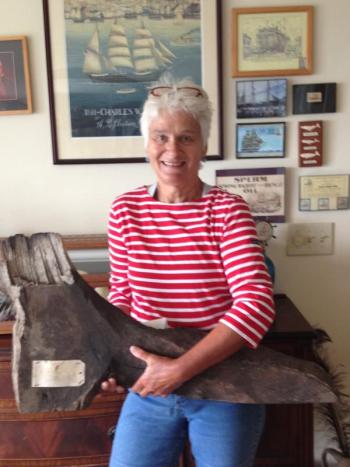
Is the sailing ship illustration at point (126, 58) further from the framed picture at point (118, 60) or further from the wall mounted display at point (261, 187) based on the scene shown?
the wall mounted display at point (261, 187)

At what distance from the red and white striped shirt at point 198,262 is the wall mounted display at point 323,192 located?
767mm

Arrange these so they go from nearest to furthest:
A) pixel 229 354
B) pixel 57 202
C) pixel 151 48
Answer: pixel 229 354, pixel 151 48, pixel 57 202

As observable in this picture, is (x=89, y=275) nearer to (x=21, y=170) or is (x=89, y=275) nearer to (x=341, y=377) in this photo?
(x=21, y=170)

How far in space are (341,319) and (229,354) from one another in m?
1.02

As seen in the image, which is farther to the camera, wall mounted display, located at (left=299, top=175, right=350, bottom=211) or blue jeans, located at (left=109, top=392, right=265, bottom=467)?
wall mounted display, located at (left=299, top=175, right=350, bottom=211)

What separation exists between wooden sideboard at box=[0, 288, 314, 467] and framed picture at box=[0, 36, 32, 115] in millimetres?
781

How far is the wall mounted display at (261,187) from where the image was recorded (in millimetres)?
1720

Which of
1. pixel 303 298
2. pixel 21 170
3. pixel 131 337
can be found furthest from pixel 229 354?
pixel 21 170

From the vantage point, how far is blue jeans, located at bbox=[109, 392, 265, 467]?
1013 millimetres

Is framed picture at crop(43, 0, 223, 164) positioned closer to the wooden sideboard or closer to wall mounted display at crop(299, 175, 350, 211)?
wall mounted display at crop(299, 175, 350, 211)

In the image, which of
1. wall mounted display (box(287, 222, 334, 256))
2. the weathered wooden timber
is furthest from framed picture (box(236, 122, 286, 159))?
the weathered wooden timber

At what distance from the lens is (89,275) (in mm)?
1651

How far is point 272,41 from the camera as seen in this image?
1650 mm

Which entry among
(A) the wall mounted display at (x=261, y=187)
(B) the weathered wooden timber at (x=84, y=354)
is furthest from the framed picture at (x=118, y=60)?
(B) the weathered wooden timber at (x=84, y=354)
